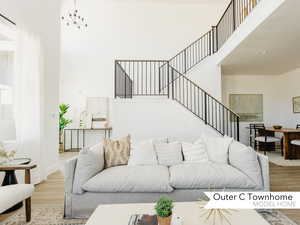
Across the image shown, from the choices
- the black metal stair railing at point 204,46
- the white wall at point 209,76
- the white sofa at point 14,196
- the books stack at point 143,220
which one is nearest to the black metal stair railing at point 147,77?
the black metal stair railing at point 204,46

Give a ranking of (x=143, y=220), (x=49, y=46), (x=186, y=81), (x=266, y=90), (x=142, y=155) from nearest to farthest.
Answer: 1. (x=143, y=220)
2. (x=142, y=155)
3. (x=49, y=46)
4. (x=186, y=81)
5. (x=266, y=90)

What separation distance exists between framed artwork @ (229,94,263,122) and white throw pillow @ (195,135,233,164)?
468 cm

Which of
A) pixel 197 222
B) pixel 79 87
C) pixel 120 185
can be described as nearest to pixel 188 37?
pixel 79 87

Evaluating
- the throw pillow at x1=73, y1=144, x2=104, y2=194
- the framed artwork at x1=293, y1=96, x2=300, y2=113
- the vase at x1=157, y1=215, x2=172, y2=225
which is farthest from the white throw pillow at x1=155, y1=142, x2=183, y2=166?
the framed artwork at x1=293, y1=96, x2=300, y2=113

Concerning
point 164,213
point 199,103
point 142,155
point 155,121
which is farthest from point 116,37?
point 164,213

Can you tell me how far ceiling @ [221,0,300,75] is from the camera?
2.95 metres

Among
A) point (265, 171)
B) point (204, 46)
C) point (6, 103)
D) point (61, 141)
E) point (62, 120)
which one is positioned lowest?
point (61, 141)

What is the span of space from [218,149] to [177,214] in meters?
1.61

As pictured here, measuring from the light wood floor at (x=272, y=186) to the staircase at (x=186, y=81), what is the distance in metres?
1.62

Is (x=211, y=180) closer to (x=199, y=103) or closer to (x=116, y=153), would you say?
(x=116, y=153)

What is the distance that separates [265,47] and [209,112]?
230 cm

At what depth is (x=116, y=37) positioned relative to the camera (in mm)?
6918

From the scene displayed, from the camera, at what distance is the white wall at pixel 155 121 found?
432cm

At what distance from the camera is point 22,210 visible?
7.70 feet
